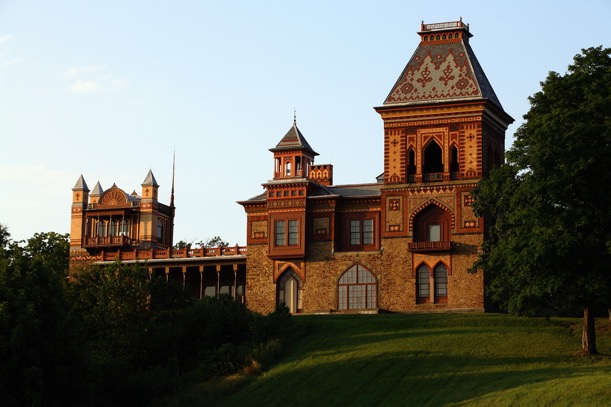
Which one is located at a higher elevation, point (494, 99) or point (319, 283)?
point (494, 99)

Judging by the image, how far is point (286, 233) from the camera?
305 ft

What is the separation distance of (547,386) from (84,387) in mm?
21754

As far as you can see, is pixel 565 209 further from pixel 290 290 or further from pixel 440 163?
pixel 290 290

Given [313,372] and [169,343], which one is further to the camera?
[169,343]

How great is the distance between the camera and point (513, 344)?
7306 cm

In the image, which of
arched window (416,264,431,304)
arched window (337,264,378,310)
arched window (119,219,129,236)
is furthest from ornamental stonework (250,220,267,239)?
arched window (119,219,129,236)

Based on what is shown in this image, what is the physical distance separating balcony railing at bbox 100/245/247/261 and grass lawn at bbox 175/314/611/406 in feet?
55.4

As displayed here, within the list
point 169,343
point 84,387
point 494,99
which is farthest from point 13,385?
point 494,99

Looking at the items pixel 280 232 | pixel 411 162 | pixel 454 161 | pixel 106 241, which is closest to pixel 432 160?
pixel 411 162

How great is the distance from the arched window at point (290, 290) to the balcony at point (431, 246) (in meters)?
8.42

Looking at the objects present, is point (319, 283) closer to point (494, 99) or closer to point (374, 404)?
point (494, 99)

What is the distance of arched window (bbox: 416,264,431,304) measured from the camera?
88.9 m

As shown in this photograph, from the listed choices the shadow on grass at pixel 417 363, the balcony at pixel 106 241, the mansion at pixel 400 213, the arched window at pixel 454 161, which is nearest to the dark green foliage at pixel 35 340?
the shadow on grass at pixel 417 363

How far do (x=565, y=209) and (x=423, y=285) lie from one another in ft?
65.9
